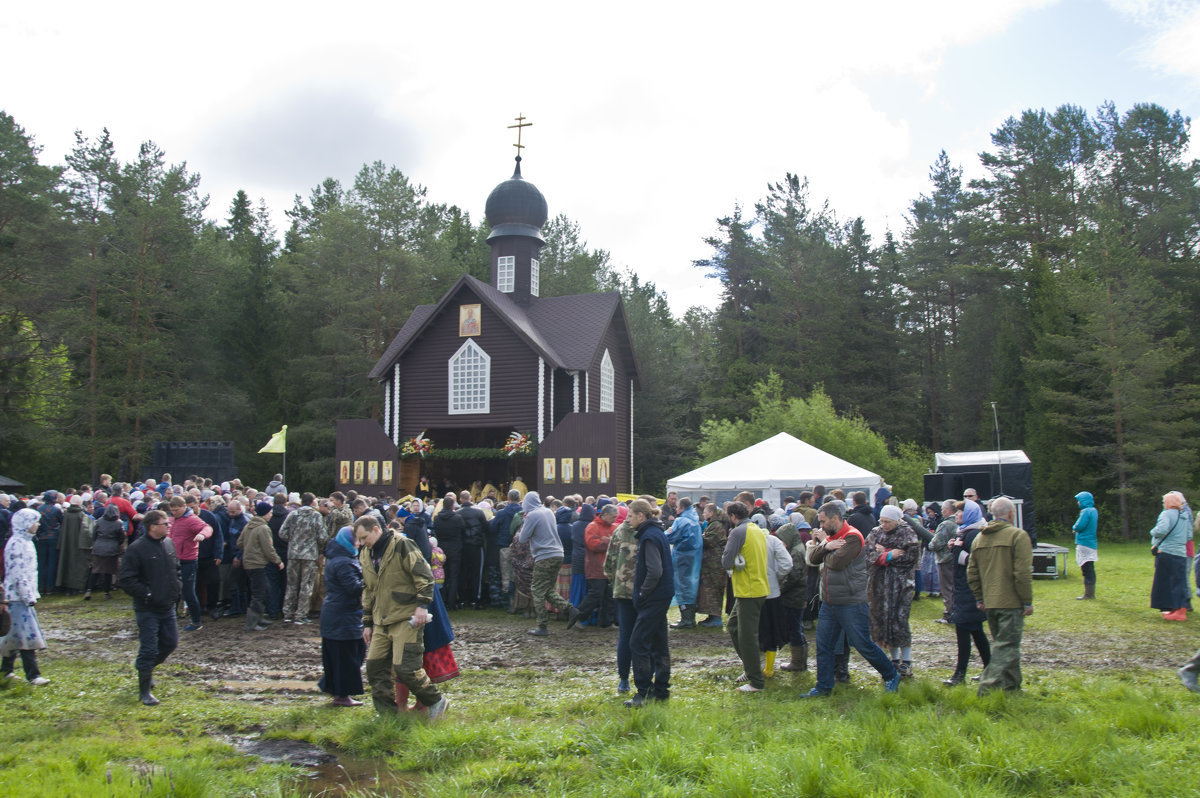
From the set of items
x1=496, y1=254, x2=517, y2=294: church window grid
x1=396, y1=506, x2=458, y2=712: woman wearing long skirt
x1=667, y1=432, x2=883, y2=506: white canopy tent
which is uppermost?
x1=496, y1=254, x2=517, y2=294: church window grid

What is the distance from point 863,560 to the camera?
718 centimetres

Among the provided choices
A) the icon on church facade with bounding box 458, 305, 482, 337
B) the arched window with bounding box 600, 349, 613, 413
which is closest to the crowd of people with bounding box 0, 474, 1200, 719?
the icon on church facade with bounding box 458, 305, 482, 337

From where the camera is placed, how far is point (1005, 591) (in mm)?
6875

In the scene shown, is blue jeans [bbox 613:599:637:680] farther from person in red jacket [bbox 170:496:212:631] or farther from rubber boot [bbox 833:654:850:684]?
person in red jacket [bbox 170:496:212:631]

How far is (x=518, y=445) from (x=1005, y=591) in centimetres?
2061

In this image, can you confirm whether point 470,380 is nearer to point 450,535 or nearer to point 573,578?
point 450,535

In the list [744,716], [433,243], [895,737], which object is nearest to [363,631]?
[744,716]

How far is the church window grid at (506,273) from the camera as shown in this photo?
3228 centimetres

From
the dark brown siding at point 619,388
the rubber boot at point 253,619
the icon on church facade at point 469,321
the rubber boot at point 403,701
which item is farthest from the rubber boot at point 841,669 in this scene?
the icon on church facade at point 469,321

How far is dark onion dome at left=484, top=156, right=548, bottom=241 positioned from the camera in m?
32.1

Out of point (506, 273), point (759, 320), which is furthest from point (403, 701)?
point (759, 320)

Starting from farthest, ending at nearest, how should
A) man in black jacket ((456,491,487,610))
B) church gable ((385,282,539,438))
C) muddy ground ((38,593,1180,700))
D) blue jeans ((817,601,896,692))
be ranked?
1. church gable ((385,282,539,438))
2. man in black jacket ((456,491,487,610))
3. muddy ground ((38,593,1180,700))
4. blue jeans ((817,601,896,692))

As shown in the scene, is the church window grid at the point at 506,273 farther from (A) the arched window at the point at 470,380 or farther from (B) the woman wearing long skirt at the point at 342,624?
(B) the woman wearing long skirt at the point at 342,624

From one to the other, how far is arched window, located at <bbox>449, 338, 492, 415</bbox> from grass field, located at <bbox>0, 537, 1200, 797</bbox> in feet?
63.0
